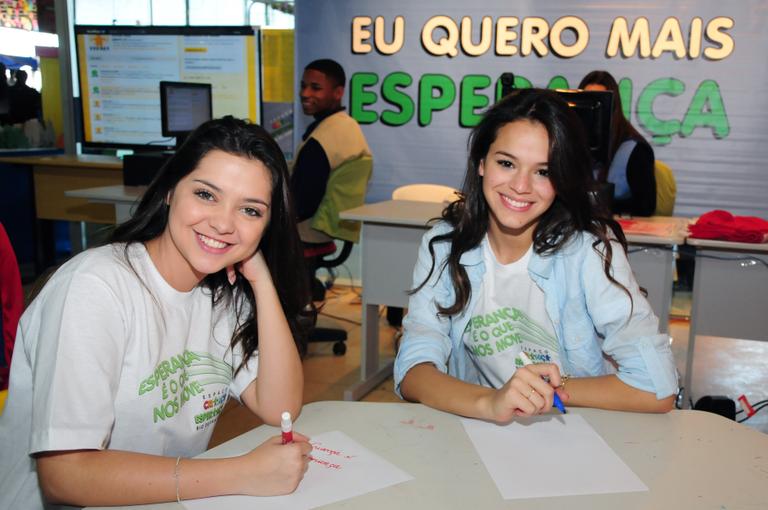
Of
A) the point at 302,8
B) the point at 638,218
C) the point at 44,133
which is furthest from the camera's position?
the point at 44,133

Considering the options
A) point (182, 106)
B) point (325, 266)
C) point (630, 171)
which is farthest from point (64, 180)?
point (630, 171)

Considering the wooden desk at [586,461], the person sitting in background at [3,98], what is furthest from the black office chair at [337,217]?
the person sitting in background at [3,98]

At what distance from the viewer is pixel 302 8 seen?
5.22 m

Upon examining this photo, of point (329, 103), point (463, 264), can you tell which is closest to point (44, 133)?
point (329, 103)

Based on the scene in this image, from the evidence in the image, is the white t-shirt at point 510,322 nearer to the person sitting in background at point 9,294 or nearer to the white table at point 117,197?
the person sitting in background at point 9,294

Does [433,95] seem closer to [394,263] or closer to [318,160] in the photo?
[318,160]

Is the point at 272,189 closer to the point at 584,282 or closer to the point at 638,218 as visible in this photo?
the point at 584,282

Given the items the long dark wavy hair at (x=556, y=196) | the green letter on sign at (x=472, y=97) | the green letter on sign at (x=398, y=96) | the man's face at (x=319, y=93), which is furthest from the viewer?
the green letter on sign at (x=398, y=96)

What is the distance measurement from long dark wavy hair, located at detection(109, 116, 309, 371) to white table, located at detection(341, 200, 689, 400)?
168cm

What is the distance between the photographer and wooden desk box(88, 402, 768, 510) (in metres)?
1.00

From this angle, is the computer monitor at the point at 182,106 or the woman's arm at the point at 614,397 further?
the computer monitor at the point at 182,106

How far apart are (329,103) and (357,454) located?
3211 mm

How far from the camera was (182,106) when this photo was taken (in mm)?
4215

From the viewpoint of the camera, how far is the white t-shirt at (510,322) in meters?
1.63
